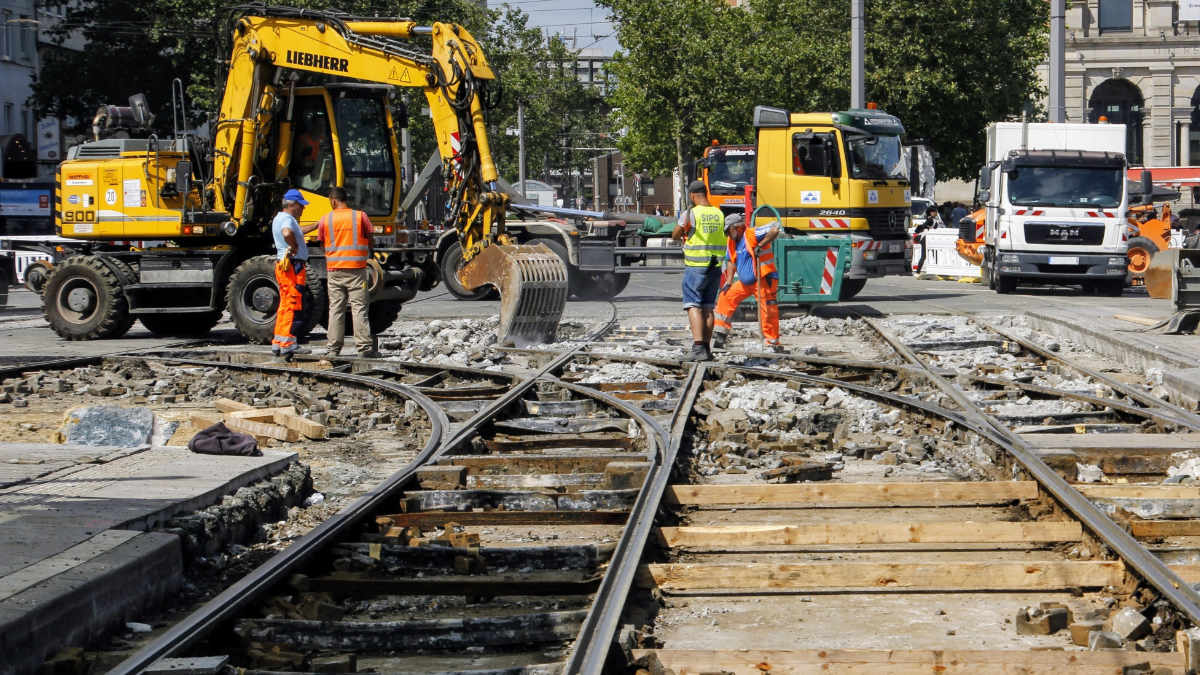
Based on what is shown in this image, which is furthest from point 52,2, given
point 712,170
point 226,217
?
point 226,217

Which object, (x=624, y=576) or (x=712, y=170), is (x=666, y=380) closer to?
(x=624, y=576)

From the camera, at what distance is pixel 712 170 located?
1144 inches

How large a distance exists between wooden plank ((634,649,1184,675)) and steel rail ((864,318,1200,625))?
1.60 ft

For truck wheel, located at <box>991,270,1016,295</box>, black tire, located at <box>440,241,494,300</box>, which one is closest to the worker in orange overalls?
black tire, located at <box>440,241,494,300</box>

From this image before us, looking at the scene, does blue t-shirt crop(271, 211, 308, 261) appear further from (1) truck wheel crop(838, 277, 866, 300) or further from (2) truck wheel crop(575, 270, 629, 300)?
(1) truck wheel crop(838, 277, 866, 300)

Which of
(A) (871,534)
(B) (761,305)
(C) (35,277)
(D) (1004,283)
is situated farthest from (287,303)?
(D) (1004,283)

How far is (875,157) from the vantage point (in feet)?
83.7

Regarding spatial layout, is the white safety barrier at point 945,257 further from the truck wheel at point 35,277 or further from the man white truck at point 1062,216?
the truck wheel at point 35,277

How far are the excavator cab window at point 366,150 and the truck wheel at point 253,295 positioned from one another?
145 centimetres

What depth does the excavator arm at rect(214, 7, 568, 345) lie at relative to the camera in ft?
60.7

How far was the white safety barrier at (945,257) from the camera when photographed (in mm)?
35625

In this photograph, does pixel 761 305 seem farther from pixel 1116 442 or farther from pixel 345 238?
pixel 1116 442

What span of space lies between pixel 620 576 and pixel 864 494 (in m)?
2.20

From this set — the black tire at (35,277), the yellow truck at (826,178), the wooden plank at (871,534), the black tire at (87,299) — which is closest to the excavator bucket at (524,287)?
the black tire at (87,299)
